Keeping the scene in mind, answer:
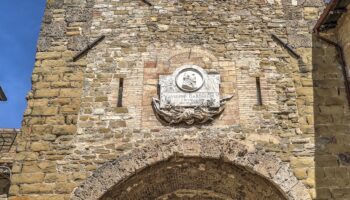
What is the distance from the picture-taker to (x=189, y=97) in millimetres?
6539

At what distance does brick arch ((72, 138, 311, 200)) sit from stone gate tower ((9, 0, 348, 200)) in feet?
0.05

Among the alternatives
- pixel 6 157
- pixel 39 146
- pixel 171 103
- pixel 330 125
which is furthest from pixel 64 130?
pixel 330 125

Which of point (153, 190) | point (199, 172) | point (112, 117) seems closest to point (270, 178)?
point (199, 172)

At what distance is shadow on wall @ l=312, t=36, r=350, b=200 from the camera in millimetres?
5902

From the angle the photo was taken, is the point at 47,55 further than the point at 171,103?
Yes

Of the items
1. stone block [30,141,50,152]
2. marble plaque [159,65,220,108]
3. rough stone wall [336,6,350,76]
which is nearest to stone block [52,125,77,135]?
stone block [30,141,50,152]

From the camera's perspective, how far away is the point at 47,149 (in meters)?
6.28

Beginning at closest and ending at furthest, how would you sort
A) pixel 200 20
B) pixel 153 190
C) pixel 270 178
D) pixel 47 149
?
1. pixel 270 178
2. pixel 47 149
3. pixel 153 190
4. pixel 200 20

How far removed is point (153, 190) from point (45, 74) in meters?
2.49

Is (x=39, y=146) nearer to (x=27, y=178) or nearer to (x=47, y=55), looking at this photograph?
Answer: (x=27, y=178)

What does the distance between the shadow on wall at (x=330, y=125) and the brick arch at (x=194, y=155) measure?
0.42 metres

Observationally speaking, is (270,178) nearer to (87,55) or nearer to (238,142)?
(238,142)

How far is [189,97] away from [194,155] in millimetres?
912

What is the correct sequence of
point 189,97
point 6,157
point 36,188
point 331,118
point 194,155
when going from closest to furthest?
1. point 36,188
2. point 194,155
3. point 331,118
4. point 189,97
5. point 6,157
